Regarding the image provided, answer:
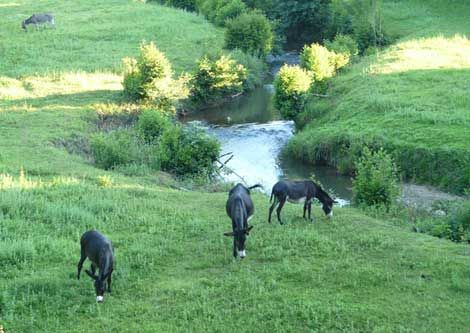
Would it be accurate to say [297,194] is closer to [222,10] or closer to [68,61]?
[68,61]

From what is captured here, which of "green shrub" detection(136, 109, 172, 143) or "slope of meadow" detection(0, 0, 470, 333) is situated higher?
"slope of meadow" detection(0, 0, 470, 333)

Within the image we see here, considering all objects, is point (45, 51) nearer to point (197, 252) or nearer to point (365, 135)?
point (365, 135)

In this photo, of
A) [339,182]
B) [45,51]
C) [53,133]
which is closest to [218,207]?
[339,182]

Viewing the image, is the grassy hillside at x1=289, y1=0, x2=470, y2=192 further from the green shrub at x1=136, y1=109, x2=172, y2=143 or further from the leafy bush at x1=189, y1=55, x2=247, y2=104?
the leafy bush at x1=189, y1=55, x2=247, y2=104

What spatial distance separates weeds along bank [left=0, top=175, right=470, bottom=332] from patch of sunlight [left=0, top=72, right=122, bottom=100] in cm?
2127

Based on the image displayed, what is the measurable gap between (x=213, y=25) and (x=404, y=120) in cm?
4301

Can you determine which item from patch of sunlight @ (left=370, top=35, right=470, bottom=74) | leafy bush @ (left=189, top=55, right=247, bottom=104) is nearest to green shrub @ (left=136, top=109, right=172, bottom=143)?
leafy bush @ (left=189, top=55, right=247, bottom=104)

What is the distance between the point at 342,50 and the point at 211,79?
10412 mm

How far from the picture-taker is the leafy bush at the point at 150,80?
141 ft

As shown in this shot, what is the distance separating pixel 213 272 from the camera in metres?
17.2

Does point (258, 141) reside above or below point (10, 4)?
below

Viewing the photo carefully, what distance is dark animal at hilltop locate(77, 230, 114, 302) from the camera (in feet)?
49.6

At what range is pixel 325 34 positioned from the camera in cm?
6819

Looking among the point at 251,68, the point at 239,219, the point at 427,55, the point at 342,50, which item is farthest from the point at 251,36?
the point at 239,219
